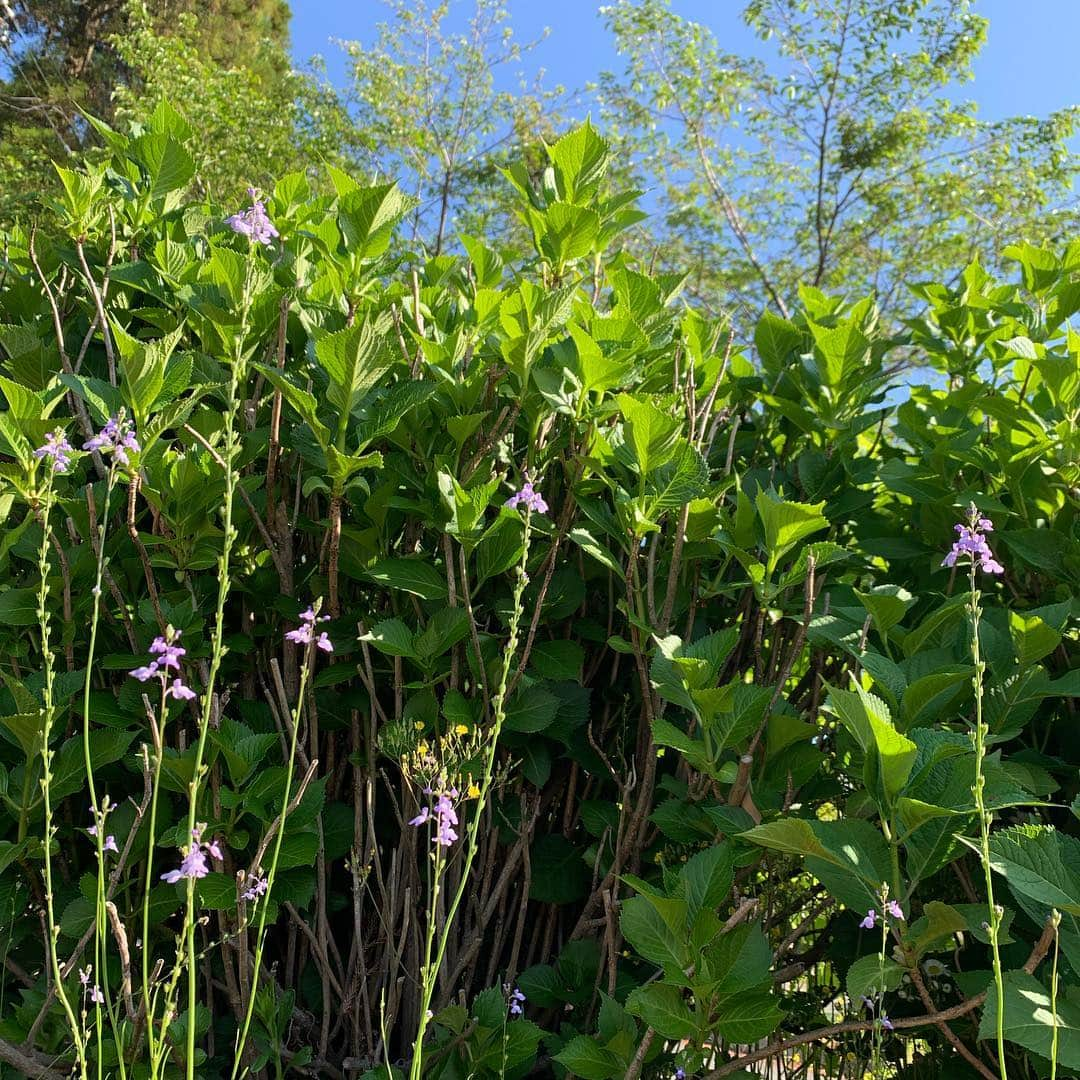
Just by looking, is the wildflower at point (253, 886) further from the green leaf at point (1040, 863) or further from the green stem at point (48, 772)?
the green leaf at point (1040, 863)

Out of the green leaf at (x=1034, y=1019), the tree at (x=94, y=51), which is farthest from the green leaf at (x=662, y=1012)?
the tree at (x=94, y=51)

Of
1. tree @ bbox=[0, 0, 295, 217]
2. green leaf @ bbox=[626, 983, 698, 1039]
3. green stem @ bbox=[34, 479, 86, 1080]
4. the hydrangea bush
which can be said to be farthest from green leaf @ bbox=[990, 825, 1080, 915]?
tree @ bbox=[0, 0, 295, 217]

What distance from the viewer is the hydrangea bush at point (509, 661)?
1588 mm

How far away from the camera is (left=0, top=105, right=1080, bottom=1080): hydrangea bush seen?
159cm

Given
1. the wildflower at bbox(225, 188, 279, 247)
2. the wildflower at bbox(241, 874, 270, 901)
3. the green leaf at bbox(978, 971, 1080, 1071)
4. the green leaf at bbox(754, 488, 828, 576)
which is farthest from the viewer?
the wildflower at bbox(225, 188, 279, 247)

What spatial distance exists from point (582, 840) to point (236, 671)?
2.51 feet

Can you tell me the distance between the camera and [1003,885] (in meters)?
1.68

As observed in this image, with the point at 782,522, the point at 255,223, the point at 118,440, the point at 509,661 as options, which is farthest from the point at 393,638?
the point at 255,223

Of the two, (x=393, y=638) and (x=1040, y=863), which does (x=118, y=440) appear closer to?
(x=393, y=638)

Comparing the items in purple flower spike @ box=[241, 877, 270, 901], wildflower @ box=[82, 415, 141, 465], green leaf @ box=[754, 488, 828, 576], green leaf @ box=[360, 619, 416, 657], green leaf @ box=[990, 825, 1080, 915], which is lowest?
purple flower spike @ box=[241, 877, 270, 901]

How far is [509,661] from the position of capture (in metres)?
1.59

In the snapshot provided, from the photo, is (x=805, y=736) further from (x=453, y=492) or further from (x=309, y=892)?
(x=309, y=892)

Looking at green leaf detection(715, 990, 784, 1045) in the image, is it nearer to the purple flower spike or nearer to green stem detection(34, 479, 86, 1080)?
the purple flower spike

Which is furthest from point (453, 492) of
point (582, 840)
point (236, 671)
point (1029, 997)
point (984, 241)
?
point (984, 241)
